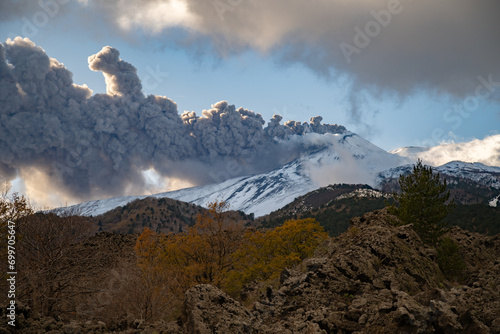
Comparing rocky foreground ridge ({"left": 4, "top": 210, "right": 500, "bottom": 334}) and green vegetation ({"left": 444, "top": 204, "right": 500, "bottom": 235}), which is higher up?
Answer: rocky foreground ridge ({"left": 4, "top": 210, "right": 500, "bottom": 334})

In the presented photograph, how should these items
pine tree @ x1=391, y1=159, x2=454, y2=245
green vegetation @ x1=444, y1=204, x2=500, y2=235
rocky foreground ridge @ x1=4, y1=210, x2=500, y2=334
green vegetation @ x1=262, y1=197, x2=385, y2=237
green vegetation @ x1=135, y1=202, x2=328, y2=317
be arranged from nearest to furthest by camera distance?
rocky foreground ridge @ x1=4, y1=210, x2=500, y2=334, pine tree @ x1=391, y1=159, x2=454, y2=245, green vegetation @ x1=135, y1=202, x2=328, y2=317, green vegetation @ x1=444, y1=204, x2=500, y2=235, green vegetation @ x1=262, y1=197, x2=385, y2=237

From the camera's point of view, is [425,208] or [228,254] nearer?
[425,208]

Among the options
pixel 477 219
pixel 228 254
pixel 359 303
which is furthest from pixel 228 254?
pixel 477 219

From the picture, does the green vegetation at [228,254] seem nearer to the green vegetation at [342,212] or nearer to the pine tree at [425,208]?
the pine tree at [425,208]

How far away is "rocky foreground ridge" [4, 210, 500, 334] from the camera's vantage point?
8250 mm

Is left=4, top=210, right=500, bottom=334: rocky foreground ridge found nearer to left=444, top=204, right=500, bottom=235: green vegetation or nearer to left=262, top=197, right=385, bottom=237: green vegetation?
left=444, top=204, right=500, bottom=235: green vegetation

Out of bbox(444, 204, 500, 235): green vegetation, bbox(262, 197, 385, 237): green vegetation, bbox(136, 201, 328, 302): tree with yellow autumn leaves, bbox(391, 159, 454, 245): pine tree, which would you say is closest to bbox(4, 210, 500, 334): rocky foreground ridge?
bbox(391, 159, 454, 245): pine tree

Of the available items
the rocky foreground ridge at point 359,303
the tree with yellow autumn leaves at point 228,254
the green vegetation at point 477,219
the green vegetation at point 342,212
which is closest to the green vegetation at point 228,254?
the tree with yellow autumn leaves at point 228,254

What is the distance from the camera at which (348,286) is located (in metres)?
12.8

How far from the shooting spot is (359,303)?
10.3 meters

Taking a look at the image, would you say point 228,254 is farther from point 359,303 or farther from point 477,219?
point 477,219

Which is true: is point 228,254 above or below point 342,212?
below

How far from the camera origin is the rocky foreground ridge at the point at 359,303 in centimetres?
825

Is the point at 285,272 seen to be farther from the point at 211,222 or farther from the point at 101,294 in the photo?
the point at 211,222
